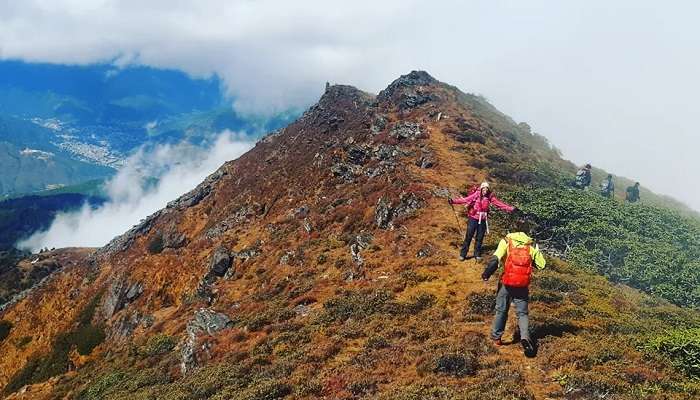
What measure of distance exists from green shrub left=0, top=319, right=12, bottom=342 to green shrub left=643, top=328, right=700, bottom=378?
66591 millimetres

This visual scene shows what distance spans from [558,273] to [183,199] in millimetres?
69728

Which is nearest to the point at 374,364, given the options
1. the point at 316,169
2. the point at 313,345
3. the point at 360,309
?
the point at 313,345

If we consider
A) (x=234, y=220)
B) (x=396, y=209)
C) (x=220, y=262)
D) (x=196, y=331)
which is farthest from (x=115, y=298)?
(x=396, y=209)

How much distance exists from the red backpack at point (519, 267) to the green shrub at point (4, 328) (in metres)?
64.3

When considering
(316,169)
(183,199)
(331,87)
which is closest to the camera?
(316,169)

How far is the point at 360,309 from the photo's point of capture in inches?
821

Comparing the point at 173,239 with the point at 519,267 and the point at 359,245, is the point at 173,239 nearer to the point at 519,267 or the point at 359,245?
the point at 359,245

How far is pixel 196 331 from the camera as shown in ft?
80.5

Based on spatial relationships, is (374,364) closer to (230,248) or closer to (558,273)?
(558,273)

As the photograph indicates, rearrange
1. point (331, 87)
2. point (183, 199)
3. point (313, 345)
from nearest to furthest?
point (313, 345) < point (183, 199) < point (331, 87)

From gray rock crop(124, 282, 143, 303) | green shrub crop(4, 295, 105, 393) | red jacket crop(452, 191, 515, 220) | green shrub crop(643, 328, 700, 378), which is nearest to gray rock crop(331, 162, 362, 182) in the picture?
gray rock crop(124, 282, 143, 303)

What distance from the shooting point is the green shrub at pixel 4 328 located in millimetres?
57678

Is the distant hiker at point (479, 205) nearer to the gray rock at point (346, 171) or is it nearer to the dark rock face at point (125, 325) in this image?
the gray rock at point (346, 171)

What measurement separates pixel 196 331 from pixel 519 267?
17.4 metres
